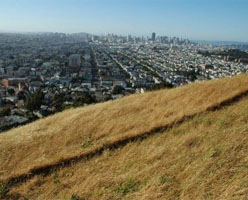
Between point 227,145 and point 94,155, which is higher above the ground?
point 227,145

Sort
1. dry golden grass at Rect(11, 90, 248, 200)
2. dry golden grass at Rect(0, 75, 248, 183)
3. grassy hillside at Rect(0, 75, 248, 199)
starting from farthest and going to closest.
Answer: dry golden grass at Rect(0, 75, 248, 183)
grassy hillside at Rect(0, 75, 248, 199)
dry golden grass at Rect(11, 90, 248, 200)

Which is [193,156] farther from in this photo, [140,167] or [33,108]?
[33,108]

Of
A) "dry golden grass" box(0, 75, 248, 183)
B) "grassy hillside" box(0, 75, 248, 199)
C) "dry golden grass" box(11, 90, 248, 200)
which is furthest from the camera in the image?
"dry golden grass" box(0, 75, 248, 183)

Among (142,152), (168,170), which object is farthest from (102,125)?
(168,170)

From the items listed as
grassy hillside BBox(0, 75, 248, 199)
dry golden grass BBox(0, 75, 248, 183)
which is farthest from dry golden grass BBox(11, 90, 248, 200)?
dry golden grass BBox(0, 75, 248, 183)

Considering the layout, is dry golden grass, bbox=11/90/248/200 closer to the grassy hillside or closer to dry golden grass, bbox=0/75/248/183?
the grassy hillside

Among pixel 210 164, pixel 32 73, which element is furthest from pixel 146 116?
pixel 32 73

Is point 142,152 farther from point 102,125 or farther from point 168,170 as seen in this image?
point 102,125
